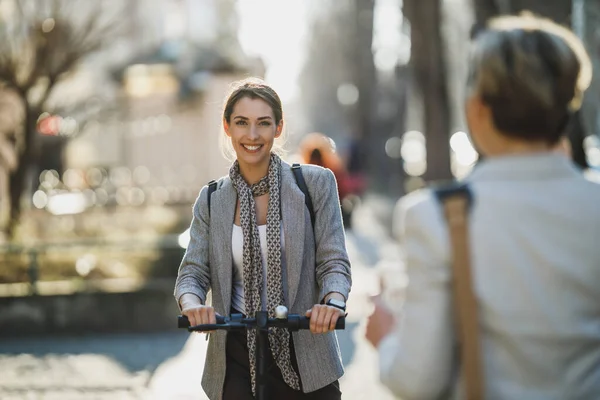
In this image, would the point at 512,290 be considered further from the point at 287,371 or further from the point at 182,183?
the point at 182,183

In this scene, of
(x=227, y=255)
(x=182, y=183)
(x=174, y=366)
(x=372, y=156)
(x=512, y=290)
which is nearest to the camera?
(x=512, y=290)

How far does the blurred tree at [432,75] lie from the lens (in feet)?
51.4

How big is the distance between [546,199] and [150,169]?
2007 centimetres

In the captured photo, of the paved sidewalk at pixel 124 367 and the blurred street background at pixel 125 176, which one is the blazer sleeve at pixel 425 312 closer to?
the blurred street background at pixel 125 176

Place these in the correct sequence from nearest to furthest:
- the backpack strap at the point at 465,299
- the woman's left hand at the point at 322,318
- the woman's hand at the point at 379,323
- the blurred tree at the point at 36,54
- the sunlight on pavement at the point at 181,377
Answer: the backpack strap at the point at 465,299 < the woman's hand at the point at 379,323 < the woman's left hand at the point at 322,318 < the sunlight on pavement at the point at 181,377 < the blurred tree at the point at 36,54

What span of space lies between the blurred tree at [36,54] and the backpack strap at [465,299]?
13094 mm

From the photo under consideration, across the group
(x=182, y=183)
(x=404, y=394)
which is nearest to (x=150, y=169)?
(x=182, y=183)

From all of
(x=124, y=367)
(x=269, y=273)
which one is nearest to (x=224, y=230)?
(x=269, y=273)

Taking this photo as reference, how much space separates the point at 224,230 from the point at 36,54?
1223cm

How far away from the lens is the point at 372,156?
41406mm

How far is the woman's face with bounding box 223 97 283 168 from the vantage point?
3869 mm

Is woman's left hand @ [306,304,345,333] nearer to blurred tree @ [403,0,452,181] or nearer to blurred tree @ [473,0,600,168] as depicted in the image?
blurred tree @ [473,0,600,168]

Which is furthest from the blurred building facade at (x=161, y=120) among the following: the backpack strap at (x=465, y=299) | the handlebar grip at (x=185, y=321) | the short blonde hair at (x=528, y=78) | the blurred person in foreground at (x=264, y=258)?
the backpack strap at (x=465, y=299)

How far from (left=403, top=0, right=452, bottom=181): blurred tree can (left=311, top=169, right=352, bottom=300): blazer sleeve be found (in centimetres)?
1193
